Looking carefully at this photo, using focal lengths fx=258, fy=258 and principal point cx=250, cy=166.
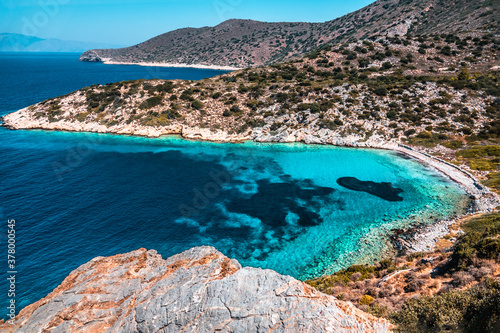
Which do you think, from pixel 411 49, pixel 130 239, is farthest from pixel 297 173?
pixel 411 49

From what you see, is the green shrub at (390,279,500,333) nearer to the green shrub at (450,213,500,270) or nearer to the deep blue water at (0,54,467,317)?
the green shrub at (450,213,500,270)

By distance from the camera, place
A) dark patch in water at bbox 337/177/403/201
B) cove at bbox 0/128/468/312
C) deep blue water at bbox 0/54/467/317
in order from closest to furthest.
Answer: deep blue water at bbox 0/54/467/317
cove at bbox 0/128/468/312
dark patch in water at bbox 337/177/403/201

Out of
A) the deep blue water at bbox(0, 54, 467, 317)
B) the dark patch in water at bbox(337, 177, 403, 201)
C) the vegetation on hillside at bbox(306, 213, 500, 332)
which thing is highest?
the vegetation on hillside at bbox(306, 213, 500, 332)

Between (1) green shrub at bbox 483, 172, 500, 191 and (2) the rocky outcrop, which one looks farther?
(1) green shrub at bbox 483, 172, 500, 191

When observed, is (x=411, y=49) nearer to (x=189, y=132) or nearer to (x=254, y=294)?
(x=189, y=132)

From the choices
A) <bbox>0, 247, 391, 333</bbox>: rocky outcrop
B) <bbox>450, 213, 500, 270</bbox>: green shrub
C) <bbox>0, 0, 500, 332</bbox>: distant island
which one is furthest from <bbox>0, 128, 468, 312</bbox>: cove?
<bbox>0, 247, 391, 333</bbox>: rocky outcrop

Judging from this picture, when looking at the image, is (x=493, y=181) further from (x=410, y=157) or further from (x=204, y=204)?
(x=204, y=204)
